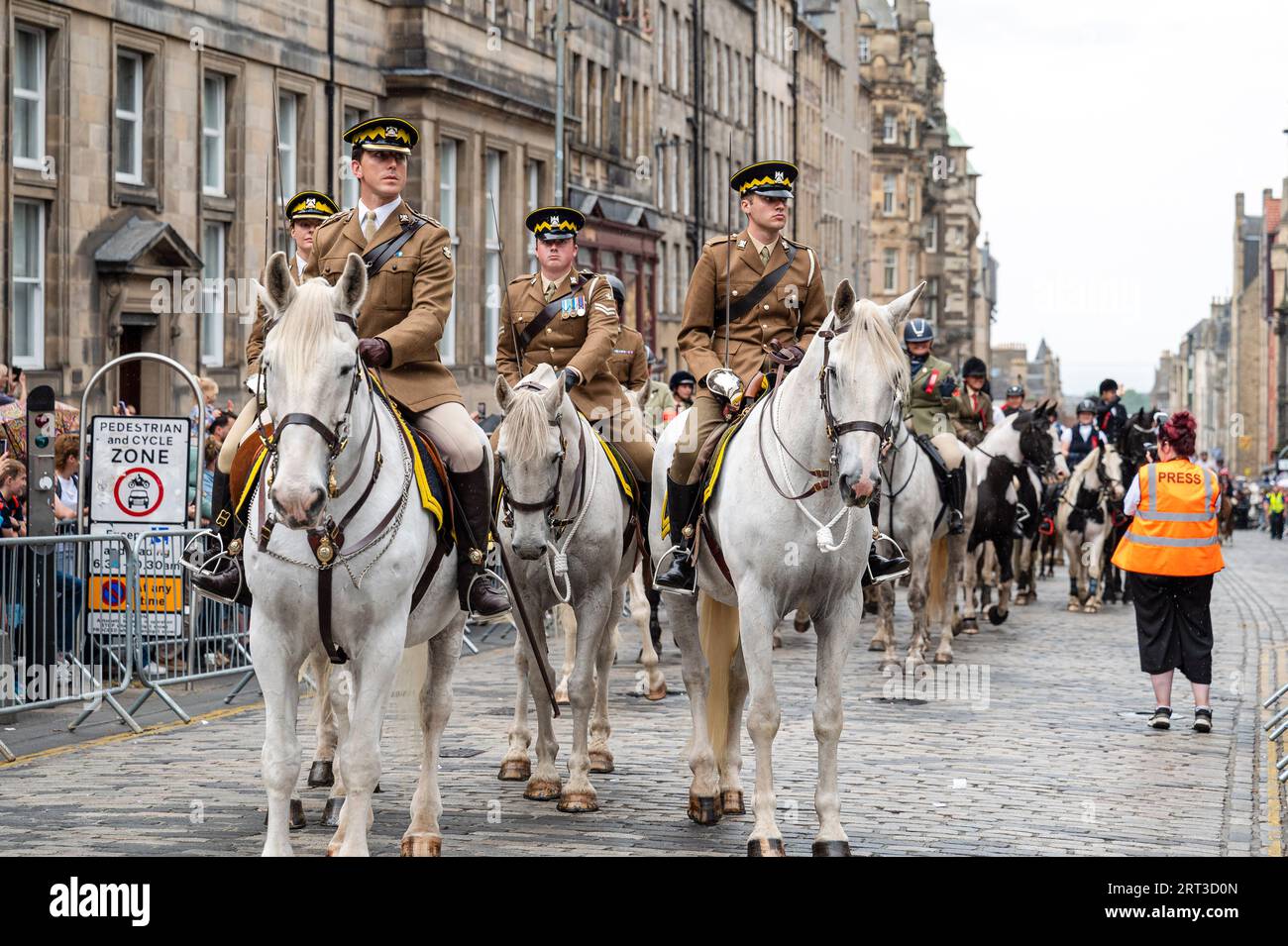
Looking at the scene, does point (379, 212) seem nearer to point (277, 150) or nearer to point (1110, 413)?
point (277, 150)

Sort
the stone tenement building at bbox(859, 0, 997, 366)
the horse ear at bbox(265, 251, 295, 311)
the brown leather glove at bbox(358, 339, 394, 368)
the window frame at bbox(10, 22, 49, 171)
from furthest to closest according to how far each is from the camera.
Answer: the stone tenement building at bbox(859, 0, 997, 366) → the window frame at bbox(10, 22, 49, 171) → the brown leather glove at bbox(358, 339, 394, 368) → the horse ear at bbox(265, 251, 295, 311)

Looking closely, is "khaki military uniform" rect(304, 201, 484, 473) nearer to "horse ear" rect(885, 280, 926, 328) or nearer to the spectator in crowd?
"horse ear" rect(885, 280, 926, 328)

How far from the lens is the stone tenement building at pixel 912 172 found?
138250 mm

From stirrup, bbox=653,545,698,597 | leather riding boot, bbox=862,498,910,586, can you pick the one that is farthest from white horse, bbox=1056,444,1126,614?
stirrup, bbox=653,545,698,597

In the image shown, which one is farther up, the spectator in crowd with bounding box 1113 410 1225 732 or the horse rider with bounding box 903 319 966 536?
the horse rider with bounding box 903 319 966 536

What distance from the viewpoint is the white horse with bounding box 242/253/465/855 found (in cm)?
791

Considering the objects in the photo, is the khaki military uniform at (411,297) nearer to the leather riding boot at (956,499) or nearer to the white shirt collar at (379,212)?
the white shirt collar at (379,212)

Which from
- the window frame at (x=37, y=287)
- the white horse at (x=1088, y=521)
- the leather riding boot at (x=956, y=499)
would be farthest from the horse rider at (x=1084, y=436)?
the window frame at (x=37, y=287)

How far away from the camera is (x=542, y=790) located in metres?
11.1

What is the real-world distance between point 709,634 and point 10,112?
63.8ft

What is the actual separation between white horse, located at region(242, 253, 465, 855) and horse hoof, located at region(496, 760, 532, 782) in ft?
9.99

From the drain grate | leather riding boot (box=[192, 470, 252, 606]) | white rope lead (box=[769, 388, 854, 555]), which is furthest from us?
the drain grate

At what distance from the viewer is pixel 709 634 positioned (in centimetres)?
1086

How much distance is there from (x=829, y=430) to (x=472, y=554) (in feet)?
5.97
